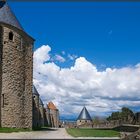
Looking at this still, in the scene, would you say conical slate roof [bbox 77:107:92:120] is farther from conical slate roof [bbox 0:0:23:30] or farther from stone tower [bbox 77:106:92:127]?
conical slate roof [bbox 0:0:23:30]

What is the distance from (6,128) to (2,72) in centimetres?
417

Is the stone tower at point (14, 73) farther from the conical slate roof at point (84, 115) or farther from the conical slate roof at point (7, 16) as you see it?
the conical slate roof at point (84, 115)

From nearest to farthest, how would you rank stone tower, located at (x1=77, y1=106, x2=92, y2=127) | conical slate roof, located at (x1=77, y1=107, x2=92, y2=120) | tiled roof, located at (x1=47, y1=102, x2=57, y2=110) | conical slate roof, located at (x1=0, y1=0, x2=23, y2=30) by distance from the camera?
conical slate roof, located at (x1=0, y1=0, x2=23, y2=30)
tiled roof, located at (x1=47, y1=102, x2=57, y2=110)
stone tower, located at (x1=77, y1=106, x2=92, y2=127)
conical slate roof, located at (x1=77, y1=107, x2=92, y2=120)

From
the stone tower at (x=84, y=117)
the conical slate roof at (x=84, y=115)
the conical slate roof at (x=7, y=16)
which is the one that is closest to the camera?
the conical slate roof at (x=7, y=16)

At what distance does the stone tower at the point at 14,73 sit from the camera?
26328 mm

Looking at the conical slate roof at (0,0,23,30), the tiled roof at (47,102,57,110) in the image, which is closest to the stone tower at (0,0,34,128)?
the conical slate roof at (0,0,23,30)

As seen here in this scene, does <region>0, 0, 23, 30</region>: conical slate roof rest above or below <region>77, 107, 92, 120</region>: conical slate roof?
above

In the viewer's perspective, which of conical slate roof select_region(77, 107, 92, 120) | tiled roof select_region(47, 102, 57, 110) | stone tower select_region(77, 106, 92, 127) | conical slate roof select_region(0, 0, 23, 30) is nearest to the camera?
conical slate roof select_region(0, 0, 23, 30)

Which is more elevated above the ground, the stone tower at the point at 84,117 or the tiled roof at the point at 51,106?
the tiled roof at the point at 51,106

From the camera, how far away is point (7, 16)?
2817cm

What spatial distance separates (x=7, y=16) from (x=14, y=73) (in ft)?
15.8

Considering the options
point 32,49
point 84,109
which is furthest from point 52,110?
point 32,49

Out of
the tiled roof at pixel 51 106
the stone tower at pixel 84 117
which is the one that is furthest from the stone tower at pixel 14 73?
the stone tower at pixel 84 117

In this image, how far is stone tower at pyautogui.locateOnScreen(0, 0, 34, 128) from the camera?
26.3m
